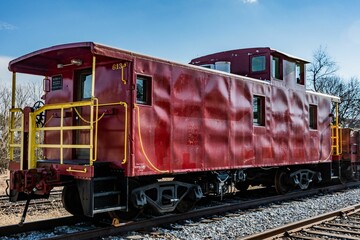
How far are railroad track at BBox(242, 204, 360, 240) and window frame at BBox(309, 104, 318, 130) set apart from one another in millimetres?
4845

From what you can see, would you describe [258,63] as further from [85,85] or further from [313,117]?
[85,85]

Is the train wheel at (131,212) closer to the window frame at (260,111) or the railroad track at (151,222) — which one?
the railroad track at (151,222)

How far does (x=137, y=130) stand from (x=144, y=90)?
900 millimetres

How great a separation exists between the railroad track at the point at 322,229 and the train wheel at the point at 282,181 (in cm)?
311

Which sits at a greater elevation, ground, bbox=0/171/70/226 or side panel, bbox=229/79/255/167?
side panel, bbox=229/79/255/167

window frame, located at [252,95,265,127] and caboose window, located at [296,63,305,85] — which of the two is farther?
caboose window, located at [296,63,305,85]

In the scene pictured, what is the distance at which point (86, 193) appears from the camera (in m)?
6.71

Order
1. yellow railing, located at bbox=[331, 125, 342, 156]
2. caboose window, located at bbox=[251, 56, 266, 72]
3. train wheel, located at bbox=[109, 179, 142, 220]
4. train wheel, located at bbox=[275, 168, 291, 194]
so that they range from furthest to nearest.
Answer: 1. yellow railing, located at bbox=[331, 125, 342, 156]
2. train wheel, located at bbox=[275, 168, 291, 194]
3. caboose window, located at bbox=[251, 56, 266, 72]
4. train wheel, located at bbox=[109, 179, 142, 220]

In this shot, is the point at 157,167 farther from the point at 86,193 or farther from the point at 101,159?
the point at 86,193

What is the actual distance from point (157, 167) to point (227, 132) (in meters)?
2.43

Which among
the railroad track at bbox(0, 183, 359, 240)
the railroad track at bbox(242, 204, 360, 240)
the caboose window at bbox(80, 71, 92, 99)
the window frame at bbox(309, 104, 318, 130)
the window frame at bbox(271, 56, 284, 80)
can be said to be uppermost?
the window frame at bbox(271, 56, 284, 80)

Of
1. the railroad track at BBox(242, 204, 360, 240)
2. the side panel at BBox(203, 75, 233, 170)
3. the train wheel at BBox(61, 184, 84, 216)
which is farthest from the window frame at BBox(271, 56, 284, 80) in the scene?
the train wheel at BBox(61, 184, 84, 216)

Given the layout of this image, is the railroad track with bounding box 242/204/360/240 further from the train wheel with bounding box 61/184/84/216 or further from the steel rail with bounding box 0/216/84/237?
the train wheel with bounding box 61/184/84/216

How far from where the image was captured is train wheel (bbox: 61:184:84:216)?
817 cm
